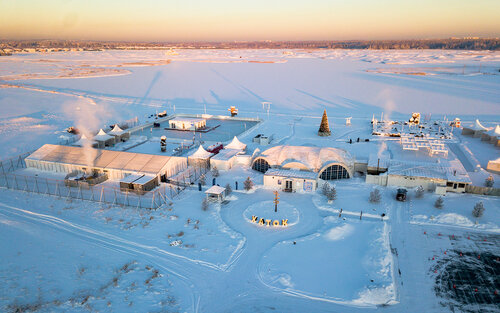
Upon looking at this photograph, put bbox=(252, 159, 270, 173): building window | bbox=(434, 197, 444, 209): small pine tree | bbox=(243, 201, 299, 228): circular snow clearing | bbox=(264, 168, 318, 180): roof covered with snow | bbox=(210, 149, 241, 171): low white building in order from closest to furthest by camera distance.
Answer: bbox=(243, 201, 299, 228): circular snow clearing, bbox=(434, 197, 444, 209): small pine tree, bbox=(264, 168, 318, 180): roof covered with snow, bbox=(252, 159, 270, 173): building window, bbox=(210, 149, 241, 171): low white building

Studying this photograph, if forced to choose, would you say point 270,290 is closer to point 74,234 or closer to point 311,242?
point 311,242

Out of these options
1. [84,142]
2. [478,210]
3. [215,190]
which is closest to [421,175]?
[478,210]

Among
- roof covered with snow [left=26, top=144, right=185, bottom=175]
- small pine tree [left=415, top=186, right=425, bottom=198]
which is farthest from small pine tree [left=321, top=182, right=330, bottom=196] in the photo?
roof covered with snow [left=26, top=144, right=185, bottom=175]

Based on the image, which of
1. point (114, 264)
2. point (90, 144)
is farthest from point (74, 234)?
point (90, 144)

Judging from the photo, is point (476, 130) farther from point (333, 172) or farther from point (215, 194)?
point (215, 194)

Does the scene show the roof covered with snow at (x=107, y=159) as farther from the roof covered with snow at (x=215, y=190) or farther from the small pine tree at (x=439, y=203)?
the small pine tree at (x=439, y=203)

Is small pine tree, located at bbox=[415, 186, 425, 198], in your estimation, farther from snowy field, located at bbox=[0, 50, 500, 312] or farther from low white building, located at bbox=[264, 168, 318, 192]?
low white building, located at bbox=[264, 168, 318, 192]
